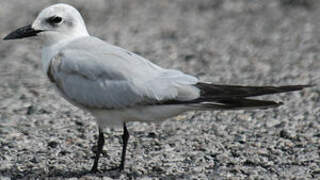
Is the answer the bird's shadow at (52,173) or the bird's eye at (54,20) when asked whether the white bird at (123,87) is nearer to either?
the bird's eye at (54,20)

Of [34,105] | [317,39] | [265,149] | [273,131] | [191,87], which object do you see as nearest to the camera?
[191,87]

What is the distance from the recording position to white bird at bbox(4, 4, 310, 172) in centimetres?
493

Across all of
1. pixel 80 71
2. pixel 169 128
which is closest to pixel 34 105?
pixel 169 128

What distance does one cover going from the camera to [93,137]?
252 inches

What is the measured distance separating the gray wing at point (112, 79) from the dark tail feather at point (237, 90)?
0.09 metres

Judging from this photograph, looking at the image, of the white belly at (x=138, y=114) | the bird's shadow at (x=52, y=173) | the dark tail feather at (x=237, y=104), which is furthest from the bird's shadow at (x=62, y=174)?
the dark tail feather at (x=237, y=104)

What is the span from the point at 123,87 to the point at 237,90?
90 centimetres

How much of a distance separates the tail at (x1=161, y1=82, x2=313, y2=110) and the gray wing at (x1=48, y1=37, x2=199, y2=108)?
0.24 ft

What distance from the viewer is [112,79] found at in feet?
16.7

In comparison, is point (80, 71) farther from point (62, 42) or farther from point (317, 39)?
point (317, 39)

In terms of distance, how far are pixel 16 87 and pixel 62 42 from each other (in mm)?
2806

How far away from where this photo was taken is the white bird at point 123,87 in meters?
4.93

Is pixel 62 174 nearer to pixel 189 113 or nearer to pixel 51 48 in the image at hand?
pixel 51 48

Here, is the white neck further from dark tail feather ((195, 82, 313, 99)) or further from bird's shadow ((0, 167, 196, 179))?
dark tail feather ((195, 82, 313, 99))
